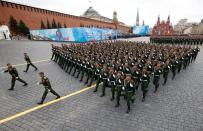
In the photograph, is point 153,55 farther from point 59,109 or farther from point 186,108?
point 59,109

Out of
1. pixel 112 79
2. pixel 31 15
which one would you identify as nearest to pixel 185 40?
pixel 112 79

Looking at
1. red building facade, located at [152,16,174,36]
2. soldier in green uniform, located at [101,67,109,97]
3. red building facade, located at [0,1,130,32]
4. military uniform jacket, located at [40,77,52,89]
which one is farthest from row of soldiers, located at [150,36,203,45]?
red building facade, located at [152,16,174,36]

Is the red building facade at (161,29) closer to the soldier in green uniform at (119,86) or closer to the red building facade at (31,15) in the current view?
the red building facade at (31,15)

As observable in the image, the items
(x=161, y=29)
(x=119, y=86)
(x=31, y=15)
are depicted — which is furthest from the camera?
(x=161, y=29)

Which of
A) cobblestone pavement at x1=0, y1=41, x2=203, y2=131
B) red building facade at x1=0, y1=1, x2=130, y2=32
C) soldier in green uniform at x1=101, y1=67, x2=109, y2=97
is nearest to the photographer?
cobblestone pavement at x1=0, y1=41, x2=203, y2=131

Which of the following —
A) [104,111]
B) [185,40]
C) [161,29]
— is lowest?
[104,111]

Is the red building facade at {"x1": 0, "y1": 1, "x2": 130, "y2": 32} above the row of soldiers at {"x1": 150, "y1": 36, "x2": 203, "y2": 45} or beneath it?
above

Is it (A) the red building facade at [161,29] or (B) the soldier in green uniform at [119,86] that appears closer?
(B) the soldier in green uniform at [119,86]

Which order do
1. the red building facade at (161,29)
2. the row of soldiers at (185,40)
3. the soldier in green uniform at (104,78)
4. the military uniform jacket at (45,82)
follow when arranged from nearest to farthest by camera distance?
the military uniform jacket at (45,82) < the soldier in green uniform at (104,78) < the row of soldiers at (185,40) < the red building facade at (161,29)

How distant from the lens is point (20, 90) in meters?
11.4

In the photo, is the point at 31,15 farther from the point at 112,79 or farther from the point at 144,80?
the point at 144,80

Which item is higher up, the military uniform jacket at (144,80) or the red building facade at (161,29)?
the red building facade at (161,29)

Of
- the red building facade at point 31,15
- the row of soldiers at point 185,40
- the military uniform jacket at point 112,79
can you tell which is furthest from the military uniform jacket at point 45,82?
the red building facade at point 31,15

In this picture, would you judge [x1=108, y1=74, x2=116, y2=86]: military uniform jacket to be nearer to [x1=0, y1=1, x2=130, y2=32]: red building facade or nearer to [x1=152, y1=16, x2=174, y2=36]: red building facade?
[x1=0, y1=1, x2=130, y2=32]: red building facade
